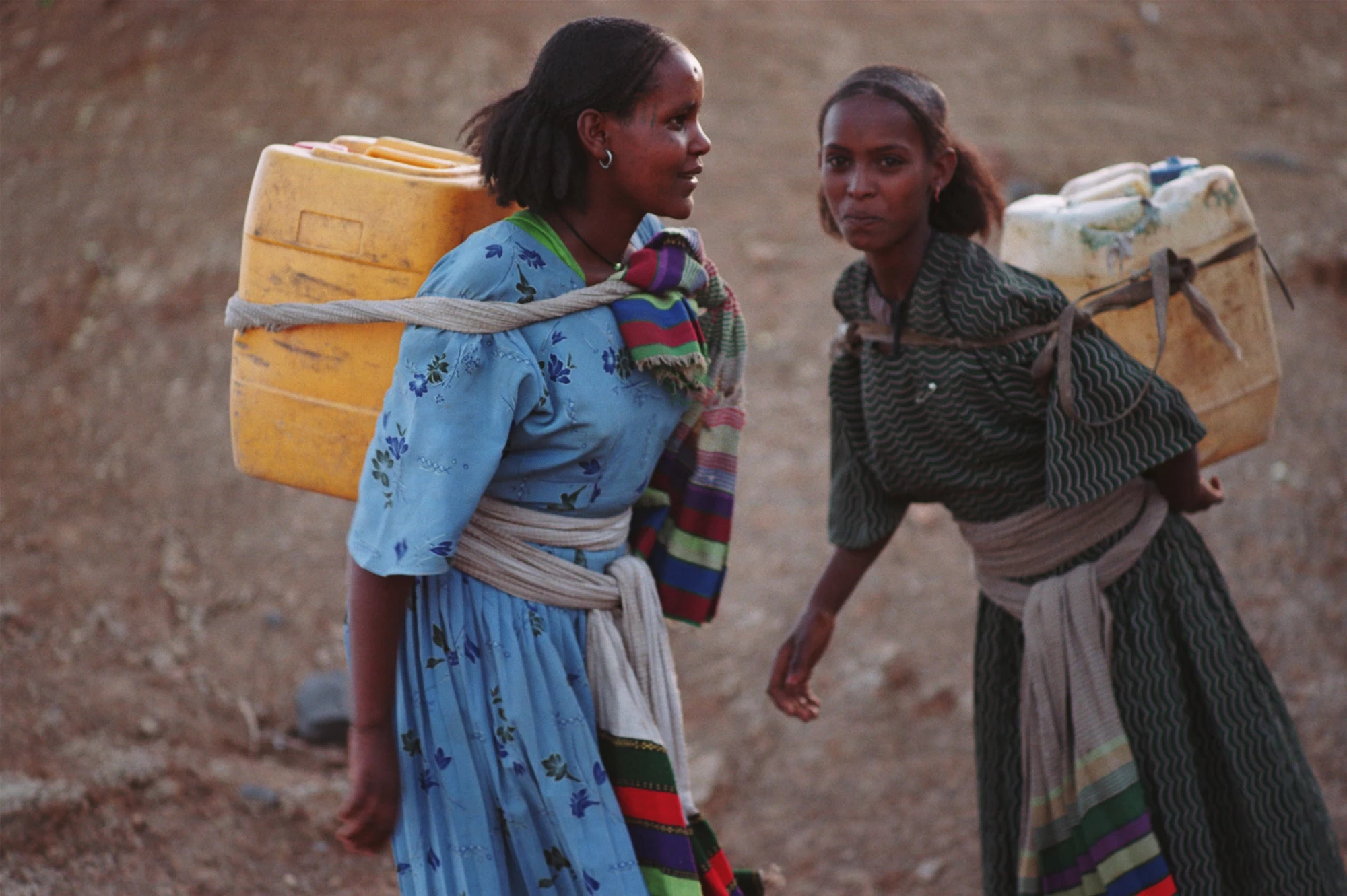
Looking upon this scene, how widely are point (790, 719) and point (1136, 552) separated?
6.41 feet

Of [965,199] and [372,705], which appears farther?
[965,199]

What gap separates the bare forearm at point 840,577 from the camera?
2770 millimetres

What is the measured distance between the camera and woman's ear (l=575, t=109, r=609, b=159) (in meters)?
1.88

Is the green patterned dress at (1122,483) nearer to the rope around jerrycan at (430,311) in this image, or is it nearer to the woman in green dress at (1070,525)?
the woman in green dress at (1070,525)

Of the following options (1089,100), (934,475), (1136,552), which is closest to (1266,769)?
(1136,552)

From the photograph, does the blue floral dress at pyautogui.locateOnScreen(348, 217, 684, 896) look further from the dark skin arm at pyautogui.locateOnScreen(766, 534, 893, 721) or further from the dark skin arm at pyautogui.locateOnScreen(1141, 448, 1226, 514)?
the dark skin arm at pyautogui.locateOnScreen(1141, 448, 1226, 514)

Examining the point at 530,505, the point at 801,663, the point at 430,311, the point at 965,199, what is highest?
the point at 965,199

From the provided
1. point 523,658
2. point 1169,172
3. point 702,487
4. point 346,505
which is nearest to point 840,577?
point 702,487

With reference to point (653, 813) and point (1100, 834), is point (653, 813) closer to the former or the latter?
point (653, 813)

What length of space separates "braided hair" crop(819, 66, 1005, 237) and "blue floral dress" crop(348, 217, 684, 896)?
29.3 inches

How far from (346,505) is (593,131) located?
10.9 ft

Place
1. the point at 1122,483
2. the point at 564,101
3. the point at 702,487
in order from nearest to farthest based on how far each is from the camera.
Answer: the point at 564,101 < the point at 702,487 < the point at 1122,483

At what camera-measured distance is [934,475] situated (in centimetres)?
251

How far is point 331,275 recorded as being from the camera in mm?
2092
